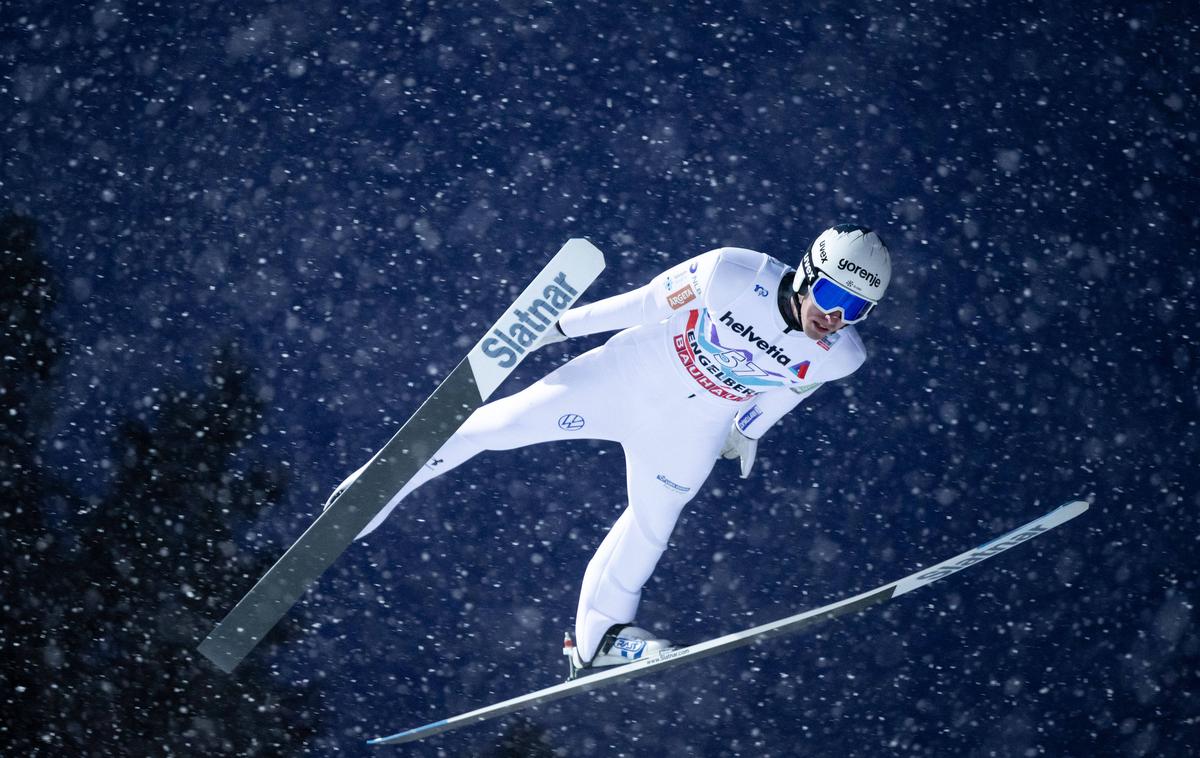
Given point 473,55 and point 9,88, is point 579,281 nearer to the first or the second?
point 473,55

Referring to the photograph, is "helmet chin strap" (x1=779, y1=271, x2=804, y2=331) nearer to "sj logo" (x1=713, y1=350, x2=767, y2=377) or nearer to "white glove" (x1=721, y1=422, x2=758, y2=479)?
"sj logo" (x1=713, y1=350, x2=767, y2=377)

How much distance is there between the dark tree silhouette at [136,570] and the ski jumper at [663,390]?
117 centimetres

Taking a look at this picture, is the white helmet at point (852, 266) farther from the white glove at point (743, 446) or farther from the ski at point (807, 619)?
the ski at point (807, 619)

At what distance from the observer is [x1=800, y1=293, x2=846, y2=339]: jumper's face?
3045 millimetres

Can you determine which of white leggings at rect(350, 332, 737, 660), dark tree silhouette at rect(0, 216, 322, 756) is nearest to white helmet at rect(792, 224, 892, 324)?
white leggings at rect(350, 332, 737, 660)

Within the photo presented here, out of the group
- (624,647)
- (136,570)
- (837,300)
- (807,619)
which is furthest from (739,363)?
(136,570)

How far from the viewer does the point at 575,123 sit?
4.38 m

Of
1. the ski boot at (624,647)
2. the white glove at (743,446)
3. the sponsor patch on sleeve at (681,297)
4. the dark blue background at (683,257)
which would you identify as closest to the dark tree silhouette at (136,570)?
the dark blue background at (683,257)

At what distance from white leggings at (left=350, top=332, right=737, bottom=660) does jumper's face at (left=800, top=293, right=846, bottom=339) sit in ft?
1.34

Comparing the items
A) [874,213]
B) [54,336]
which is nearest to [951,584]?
[874,213]

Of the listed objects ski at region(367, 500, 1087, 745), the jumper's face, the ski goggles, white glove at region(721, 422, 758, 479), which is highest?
the ski goggles

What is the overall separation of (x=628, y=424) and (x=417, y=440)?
1.98 ft

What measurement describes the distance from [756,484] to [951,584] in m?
0.82

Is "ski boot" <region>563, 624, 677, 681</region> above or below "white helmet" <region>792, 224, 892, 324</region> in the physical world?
below
